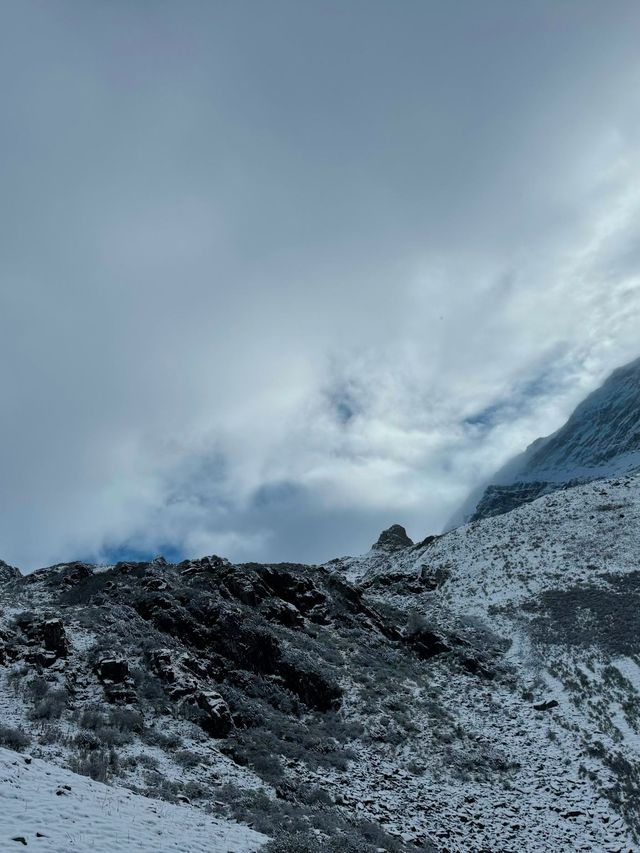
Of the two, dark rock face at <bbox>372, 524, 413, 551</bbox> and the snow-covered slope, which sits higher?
dark rock face at <bbox>372, 524, 413, 551</bbox>

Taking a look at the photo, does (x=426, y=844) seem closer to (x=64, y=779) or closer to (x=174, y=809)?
(x=174, y=809)

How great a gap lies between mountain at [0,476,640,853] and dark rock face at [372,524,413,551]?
31.1 metres

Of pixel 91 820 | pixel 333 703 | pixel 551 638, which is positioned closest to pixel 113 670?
pixel 91 820

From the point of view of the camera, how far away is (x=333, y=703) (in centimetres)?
2734

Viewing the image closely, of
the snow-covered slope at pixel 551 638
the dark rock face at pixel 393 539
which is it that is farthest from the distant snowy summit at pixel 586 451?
the snow-covered slope at pixel 551 638

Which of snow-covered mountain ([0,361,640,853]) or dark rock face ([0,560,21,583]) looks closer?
snow-covered mountain ([0,361,640,853])

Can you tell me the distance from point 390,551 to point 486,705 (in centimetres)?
4791

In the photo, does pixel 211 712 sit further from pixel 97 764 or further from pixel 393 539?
pixel 393 539

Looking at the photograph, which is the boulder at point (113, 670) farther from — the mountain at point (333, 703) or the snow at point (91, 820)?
the snow at point (91, 820)

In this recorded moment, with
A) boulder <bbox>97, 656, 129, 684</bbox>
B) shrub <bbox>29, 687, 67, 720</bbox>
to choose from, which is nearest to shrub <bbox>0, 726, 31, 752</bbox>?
shrub <bbox>29, 687, 67, 720</bbox>

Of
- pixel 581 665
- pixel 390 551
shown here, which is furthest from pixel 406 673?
pixel 390 551

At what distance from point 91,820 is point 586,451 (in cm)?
15735

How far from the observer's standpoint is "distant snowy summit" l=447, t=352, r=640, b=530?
125938 mm

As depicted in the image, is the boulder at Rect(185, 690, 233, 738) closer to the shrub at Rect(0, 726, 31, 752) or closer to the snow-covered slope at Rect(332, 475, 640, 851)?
the shrub at Rect(0, 726, 31, 752)
